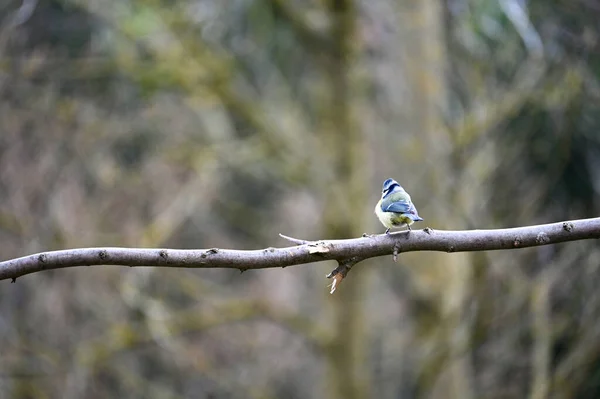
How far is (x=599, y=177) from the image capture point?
740 cm

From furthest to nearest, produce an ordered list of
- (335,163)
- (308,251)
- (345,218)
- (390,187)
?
(335,163) → (345,218) → (390,187) → (308,251)

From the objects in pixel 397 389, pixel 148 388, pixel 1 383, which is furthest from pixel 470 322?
pixel 1 383

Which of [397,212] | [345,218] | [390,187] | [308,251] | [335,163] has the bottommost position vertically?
[308,251]

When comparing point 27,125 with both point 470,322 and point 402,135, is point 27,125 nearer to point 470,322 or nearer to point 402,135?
point 402,135

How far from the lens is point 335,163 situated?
9.07 meters

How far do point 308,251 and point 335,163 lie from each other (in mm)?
6564

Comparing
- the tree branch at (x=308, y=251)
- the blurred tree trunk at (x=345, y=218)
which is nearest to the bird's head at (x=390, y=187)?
the tree branch at (x=308, y=251)

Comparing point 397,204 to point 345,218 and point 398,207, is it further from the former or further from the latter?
point 345,218

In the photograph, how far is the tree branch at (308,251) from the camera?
8.22 ft

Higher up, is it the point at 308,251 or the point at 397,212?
the point at 397,212

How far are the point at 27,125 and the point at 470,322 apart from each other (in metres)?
4.96

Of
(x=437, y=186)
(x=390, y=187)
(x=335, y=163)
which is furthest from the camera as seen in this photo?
(x=335, y=163)

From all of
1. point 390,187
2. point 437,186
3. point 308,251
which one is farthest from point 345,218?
point 308,251

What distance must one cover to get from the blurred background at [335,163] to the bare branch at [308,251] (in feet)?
15.1
